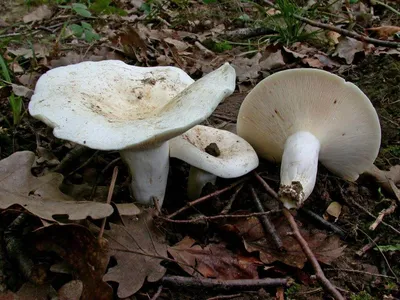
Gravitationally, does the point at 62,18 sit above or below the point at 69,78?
below

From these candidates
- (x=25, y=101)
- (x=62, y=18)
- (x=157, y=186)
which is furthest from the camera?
(x=62, y=18)

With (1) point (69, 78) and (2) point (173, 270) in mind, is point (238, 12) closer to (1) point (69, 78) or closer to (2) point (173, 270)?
(1) point (69, 78)

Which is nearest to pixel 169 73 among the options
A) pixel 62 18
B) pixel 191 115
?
pixel 191 115

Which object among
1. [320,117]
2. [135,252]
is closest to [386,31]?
[320,117]

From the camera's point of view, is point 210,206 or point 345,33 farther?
point 345,33

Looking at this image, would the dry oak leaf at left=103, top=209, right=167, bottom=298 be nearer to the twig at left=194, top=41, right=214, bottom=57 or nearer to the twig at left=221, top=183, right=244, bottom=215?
the twig at left=221, top=183, right=244, bottom=215

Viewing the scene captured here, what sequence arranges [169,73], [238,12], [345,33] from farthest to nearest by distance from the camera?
[238,12] < [345,33] < [169,73]

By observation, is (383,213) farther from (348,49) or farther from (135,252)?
(348,49)
